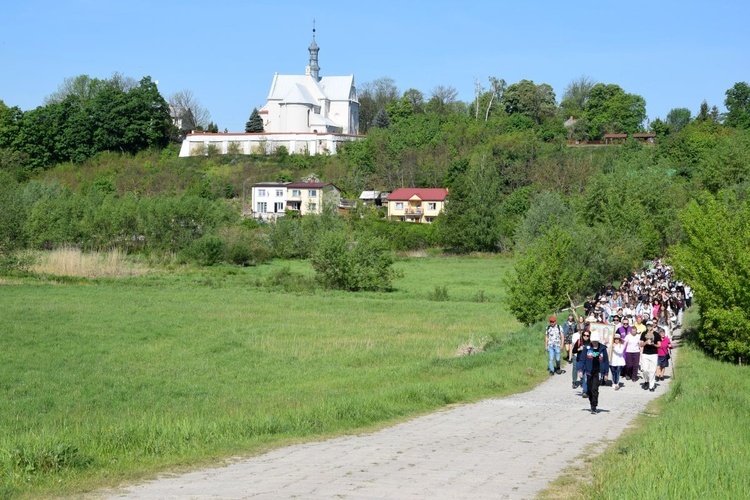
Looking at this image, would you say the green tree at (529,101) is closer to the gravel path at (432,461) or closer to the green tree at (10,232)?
the green tree at (10,232)

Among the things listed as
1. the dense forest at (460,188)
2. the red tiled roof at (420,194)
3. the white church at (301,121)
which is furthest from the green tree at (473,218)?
the white church at (301,121)

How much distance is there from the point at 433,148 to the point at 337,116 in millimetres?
31993

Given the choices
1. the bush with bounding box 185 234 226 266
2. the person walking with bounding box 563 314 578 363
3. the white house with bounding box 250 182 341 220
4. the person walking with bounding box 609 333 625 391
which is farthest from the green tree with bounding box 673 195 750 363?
the white house with bounding box 250 182 341 220

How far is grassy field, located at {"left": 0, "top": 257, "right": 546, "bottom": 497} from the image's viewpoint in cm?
1292

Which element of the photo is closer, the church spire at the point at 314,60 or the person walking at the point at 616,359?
the person walking at the point at 616,359

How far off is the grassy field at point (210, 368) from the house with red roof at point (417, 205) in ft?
151

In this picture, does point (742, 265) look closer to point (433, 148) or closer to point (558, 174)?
point (558, 174)

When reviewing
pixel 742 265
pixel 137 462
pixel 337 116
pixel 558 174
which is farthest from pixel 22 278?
pixel 337 116

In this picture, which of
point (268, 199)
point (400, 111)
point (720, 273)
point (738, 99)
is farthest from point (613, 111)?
point (720, 273)

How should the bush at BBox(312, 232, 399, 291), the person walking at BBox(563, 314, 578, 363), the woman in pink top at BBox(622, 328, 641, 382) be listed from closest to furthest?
1. the woman in pink top at BBox(622, 328, 641, 382)
2. the person walking at BBox(563, 314, 578, 363)
3. the bush at BBox(312, 232, 399, 291)

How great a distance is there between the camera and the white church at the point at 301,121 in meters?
121

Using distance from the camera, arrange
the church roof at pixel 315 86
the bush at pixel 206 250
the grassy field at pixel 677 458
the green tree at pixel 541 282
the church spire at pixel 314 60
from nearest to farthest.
Answer: the grassy field at pixel 677 458 → the green tree at pixel 541 282 → the bush at pixel 206 250 → the church roof at pixel 315 86 → the church spire at pixel 314 60

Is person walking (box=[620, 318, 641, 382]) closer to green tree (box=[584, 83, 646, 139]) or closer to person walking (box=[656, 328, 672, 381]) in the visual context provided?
person walking (box=[656, 328, 672, 381])

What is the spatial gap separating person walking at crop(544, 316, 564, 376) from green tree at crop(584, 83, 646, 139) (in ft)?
341
